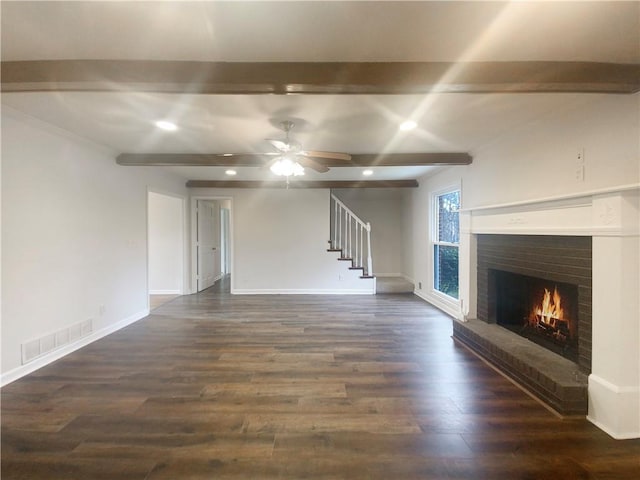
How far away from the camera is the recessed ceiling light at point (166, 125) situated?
2818 mm

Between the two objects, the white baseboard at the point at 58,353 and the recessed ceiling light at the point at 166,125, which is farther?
the recessed ceiling light at the point at 166,125

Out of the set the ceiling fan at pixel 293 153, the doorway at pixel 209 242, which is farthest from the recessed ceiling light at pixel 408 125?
the doorway at pixel 209 242

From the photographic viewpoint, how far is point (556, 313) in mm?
2816

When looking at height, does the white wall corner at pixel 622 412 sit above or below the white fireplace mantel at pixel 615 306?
below

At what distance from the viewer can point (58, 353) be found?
10.0ft

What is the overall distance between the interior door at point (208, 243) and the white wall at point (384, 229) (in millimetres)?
3423

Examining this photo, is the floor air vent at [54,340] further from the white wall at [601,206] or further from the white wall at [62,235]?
the white wall at [601,206]

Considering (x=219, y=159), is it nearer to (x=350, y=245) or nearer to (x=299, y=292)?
(x=299, y=292)

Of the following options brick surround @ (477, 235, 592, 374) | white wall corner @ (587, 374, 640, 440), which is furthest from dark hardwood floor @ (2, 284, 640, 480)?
brick surround @ (477, 235, 592, 374)

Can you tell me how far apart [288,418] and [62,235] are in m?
3.08

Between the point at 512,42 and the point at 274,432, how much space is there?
9.25 feet

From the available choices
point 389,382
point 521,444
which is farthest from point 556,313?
point 389,382

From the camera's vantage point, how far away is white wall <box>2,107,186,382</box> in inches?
102

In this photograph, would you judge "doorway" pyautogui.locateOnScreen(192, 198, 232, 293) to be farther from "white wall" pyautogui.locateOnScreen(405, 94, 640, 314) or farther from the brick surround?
the brick surround
